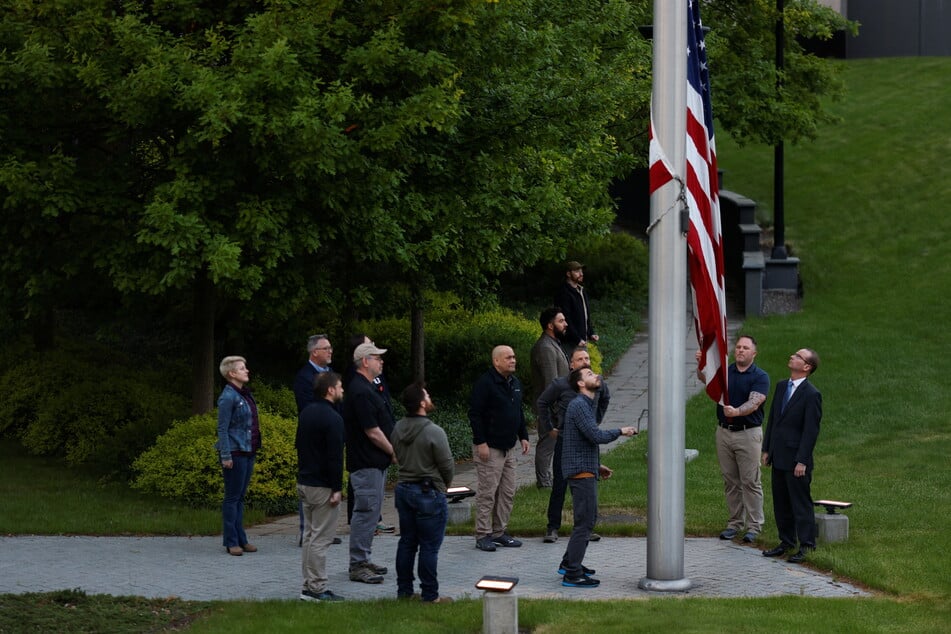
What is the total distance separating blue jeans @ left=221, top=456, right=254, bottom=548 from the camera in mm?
12016

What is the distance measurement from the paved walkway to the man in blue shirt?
0.67 feet

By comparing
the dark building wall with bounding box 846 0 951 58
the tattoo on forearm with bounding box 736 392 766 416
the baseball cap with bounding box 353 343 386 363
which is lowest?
the tattoo on forearm with bounding box 736 392 766 416

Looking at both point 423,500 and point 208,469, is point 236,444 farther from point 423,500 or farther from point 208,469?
point 423,500

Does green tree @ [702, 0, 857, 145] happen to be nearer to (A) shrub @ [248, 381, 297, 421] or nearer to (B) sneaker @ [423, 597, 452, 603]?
(A) shrub @ [248, 381, 297, 421]

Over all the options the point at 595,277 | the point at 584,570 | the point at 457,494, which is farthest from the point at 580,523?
the point at 595,277

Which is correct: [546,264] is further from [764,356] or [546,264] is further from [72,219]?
[72,219]

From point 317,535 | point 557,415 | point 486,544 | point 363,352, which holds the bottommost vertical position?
point 486,544

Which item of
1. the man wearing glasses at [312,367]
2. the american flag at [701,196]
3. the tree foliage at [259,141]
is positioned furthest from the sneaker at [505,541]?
the tree foliage at [259,141]

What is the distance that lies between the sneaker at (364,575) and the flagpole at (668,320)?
7.32ft

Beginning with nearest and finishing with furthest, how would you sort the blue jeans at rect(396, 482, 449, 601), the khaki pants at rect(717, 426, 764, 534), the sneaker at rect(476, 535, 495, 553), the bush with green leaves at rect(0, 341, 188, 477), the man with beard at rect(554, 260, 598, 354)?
the blue jeans at rect(396, 482, 449, 601), the sneaker at rect(476, 535, 495, 553), the khaki pants at rect(717, 426, 764, 534), the bush with green leaves at rect(0, 341, 188, 477), the man with beard at rect(554, 260, 598, 354)

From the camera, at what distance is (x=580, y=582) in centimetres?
1060

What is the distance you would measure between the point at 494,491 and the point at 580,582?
1.66m

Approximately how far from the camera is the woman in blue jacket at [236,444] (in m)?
11.9

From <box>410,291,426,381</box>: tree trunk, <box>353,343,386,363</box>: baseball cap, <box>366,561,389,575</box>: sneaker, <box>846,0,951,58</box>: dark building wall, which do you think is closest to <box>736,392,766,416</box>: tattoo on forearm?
<box>353,343,386,363</box>: baseball cap
